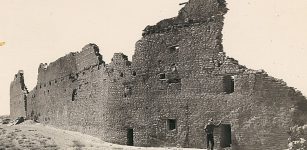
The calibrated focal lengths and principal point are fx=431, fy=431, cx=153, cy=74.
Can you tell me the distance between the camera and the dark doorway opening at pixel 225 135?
19.4 m

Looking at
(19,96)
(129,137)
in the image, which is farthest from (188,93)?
(19,96)

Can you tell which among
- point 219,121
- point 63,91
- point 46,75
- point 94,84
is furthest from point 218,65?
point 46,75

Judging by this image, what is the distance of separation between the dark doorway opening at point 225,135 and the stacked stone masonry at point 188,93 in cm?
20

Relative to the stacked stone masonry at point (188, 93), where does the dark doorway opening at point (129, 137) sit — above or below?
below

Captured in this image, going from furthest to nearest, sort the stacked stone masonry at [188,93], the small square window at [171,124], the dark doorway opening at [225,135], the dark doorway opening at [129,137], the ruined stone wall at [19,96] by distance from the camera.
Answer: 1. the ruined stone wall at [19,96]
2. the dark doorway opening at [129,137]
3. the small square window at [171,124]
4. the dark doorway opening at [225,135]
5. the stacked stone masonry at [188,93]

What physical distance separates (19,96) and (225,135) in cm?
3142

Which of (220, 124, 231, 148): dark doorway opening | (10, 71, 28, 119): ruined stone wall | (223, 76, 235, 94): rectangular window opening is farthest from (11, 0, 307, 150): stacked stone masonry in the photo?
(10, 71, 28, 119): ruined stone wall

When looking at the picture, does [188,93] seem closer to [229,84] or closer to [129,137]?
[229,84]

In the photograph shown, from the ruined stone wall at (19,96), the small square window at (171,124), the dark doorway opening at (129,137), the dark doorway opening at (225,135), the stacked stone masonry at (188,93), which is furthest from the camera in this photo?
the ruined stone wall at (19,96)

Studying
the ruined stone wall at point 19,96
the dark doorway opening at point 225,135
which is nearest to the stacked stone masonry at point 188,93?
the dark doorway opening at point 225,135

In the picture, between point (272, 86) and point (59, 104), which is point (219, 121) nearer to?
point (272, 86)

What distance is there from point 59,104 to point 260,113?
1901cm

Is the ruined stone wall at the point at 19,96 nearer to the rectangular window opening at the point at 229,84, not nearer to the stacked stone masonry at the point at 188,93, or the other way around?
the stacked stone masonry at the point at 188,93

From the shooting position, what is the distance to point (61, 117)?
3275 cm
